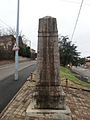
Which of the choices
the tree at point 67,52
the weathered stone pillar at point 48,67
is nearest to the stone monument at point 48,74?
the weathered stone pillar at point 48,67

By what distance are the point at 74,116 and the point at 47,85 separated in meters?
1.90

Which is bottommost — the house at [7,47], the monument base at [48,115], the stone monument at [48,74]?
the monument base at [48,115]

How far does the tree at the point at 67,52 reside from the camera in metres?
43.9

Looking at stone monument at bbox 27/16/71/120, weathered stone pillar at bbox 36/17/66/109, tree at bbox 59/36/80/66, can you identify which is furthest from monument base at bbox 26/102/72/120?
tree at bbox 59/36/80/66

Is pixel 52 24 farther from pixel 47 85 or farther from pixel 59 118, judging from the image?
pixel 59 118

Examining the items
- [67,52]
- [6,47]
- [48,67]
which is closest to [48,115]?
[48,67]

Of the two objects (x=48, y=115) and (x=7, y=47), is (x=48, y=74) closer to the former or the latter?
(x=48, y=115)

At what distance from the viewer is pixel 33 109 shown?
6.61m

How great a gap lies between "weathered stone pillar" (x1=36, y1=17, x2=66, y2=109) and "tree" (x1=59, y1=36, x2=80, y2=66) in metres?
36.3

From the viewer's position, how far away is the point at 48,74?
6.86m

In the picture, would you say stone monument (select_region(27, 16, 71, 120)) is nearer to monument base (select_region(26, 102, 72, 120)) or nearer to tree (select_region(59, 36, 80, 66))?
monument base (select_region(26, 102, 72, 120))

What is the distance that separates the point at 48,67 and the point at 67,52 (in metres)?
37.4

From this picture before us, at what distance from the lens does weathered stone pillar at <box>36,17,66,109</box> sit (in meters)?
6.69

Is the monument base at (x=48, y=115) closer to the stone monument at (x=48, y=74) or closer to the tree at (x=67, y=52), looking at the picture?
the stone monument at (x=48, y=74)
